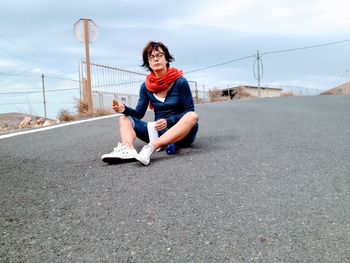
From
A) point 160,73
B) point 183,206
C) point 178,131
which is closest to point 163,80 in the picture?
point 160,73

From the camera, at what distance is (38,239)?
1465 millimetres

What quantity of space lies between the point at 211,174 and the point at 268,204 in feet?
2.03

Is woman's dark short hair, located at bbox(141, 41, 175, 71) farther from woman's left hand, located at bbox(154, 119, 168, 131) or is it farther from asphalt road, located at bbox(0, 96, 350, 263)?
asphalt road, located at bbox(0, 96, 350, 263)

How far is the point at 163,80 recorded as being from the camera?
10.1ft

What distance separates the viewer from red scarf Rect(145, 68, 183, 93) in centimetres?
309

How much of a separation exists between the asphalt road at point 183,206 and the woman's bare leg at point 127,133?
0.77ft

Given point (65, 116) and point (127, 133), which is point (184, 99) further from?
point (65, 116)

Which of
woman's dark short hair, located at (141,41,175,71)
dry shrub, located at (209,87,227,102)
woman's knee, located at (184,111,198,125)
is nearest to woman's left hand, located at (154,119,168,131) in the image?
woman's knee, located at (184,111,198,125)

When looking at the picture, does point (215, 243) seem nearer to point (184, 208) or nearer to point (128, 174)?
point (184, 208)

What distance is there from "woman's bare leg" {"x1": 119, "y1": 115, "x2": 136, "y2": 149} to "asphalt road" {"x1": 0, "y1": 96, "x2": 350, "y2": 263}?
234 millimetres

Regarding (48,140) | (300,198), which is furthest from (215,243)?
(48,140)

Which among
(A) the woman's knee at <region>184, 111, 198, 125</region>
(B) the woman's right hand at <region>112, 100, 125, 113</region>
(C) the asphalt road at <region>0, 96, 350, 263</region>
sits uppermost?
(B) the woman's right hand at <region>112, 100, 125, 113</region>

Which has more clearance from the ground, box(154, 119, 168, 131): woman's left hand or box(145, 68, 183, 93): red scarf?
box(145, 68, 183, 93): red scarf

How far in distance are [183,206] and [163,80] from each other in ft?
5.15
